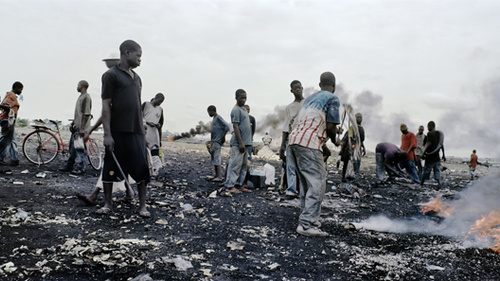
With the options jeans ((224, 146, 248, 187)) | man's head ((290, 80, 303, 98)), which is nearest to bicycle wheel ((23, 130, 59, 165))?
jeans ((224, 146, 248, 187))

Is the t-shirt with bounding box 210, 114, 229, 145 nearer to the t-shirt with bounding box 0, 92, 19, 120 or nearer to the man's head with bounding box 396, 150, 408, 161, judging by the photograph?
the t-shirt with bounding box 0, 92, 19, 120

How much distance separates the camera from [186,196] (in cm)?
583

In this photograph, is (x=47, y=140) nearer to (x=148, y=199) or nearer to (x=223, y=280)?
(x=148, y=199)

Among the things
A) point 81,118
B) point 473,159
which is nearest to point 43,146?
point 81,118

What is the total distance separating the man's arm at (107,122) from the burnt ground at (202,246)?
2.92ft

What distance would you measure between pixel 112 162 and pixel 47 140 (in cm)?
495

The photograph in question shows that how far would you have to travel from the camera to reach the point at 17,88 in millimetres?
7488

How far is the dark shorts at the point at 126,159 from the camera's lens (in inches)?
156

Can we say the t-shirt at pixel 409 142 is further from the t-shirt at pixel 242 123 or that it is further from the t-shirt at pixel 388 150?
the t-shirt at pixel 242 123

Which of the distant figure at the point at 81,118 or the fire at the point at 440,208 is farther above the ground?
the distant figure at the point at 81,118

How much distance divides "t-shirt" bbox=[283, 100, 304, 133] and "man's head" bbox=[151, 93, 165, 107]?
279cm

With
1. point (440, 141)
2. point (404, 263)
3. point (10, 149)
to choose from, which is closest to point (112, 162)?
point (404, 263)

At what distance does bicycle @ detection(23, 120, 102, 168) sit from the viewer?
7613mm

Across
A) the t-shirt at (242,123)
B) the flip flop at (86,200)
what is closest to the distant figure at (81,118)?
the flip flop at (86,200)
